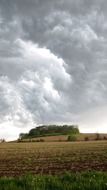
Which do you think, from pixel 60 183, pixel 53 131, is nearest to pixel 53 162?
pixel 60 183

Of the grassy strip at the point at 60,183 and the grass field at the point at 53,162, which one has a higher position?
the grass field at the point at 53,162

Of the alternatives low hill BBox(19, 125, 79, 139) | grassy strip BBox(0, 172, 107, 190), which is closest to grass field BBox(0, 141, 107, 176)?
grassy strip BBox(0, 172, 107, 190)

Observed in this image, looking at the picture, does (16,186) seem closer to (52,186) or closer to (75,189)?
(52,186)

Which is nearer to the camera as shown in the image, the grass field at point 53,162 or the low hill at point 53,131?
the grass field at point 53,162

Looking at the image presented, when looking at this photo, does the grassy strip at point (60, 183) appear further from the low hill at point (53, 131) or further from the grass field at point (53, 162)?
the low hill at point (53, 131)

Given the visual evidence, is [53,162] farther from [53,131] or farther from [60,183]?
[53,131]

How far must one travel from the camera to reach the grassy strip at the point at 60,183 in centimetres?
1141

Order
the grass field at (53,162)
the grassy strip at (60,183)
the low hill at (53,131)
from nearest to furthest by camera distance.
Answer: the grassy strip at (60,183) → the grass field at (53,162) → the low hill at (53,131)

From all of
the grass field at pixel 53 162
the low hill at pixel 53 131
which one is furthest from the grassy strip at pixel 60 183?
the low hill at pixel 53 131

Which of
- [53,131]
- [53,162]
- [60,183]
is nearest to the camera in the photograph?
[60,183]

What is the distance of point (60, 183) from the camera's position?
11969 mm

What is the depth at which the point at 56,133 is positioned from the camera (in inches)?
6102

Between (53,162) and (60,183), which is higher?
(53,162)

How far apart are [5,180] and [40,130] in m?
149
